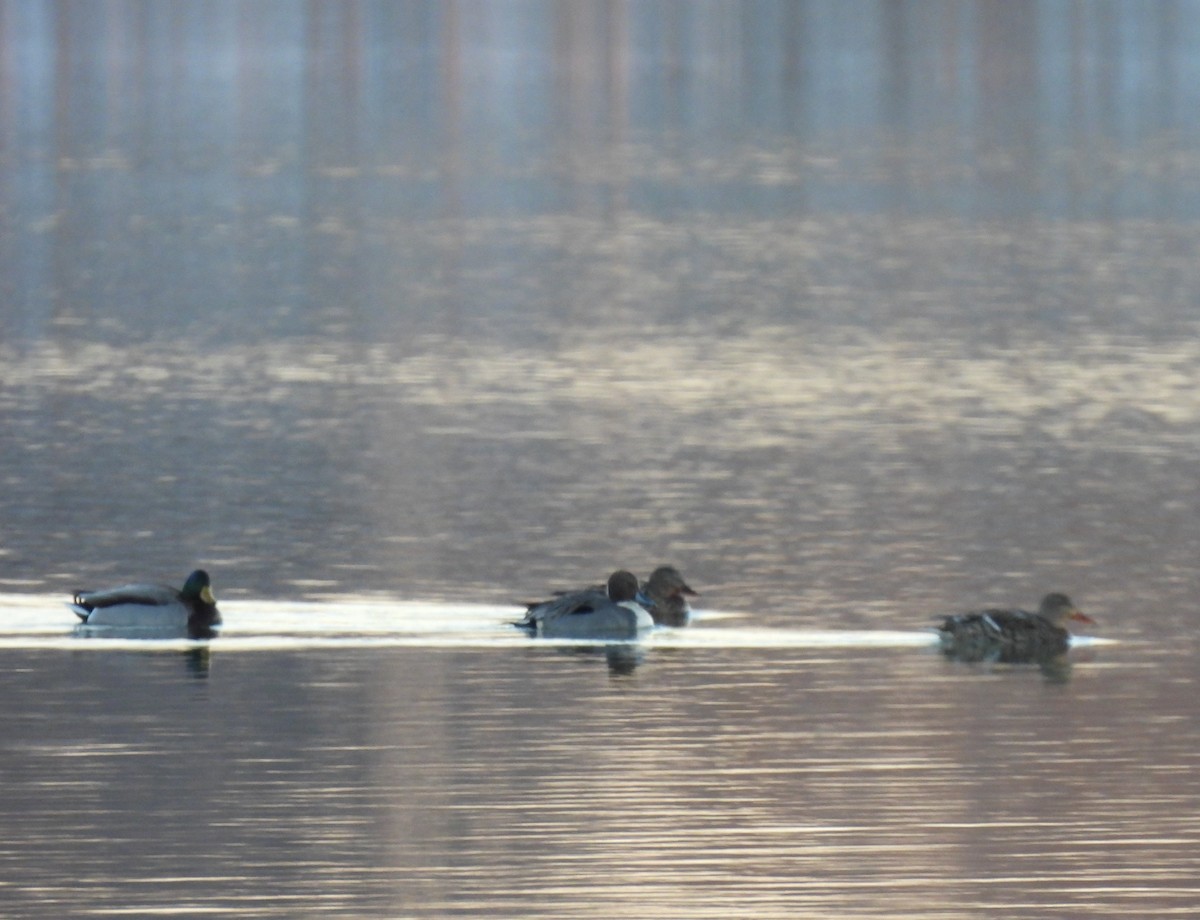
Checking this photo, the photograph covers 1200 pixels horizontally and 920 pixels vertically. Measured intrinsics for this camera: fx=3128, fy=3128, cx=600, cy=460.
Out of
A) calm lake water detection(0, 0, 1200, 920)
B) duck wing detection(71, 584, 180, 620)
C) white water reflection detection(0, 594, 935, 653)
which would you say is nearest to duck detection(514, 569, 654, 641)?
white water reflection detection(0, 594, 935, 653)

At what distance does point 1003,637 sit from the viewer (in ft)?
59.1

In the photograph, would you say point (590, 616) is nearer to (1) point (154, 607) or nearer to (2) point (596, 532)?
(1) point (154, 607)

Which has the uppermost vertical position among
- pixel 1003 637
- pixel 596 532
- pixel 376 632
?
pixel 596 532

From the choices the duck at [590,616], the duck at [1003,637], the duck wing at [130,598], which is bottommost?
the duck at [1003,637]

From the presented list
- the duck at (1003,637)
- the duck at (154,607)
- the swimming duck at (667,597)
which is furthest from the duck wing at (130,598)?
the duck at (1003,637)

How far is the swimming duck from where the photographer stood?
18.9 metres

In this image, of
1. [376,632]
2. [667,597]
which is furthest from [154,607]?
[667,597]

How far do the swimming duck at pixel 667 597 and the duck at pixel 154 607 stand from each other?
8.79 feet

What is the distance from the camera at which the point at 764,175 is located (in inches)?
2361

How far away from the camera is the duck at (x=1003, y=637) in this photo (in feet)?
58.9

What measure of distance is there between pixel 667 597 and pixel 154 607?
315 centimetres

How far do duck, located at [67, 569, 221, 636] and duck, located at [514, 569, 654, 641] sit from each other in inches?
73.2

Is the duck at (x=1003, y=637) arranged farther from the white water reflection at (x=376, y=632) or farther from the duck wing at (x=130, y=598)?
the duck wing at (x=130, y=598)

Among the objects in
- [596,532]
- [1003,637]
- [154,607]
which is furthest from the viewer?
[596,532]
